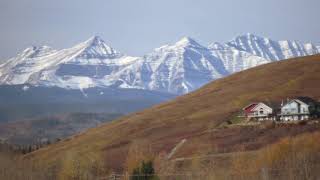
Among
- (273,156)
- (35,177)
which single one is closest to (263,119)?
(273,156)

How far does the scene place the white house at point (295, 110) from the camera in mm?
164750

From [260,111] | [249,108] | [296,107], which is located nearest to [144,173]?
[296,107]

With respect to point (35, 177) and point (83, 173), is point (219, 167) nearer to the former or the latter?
point (83, 173)

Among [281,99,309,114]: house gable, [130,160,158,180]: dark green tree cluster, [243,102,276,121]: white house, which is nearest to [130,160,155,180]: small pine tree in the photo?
[130,160,158,180]: dark green tree cluster

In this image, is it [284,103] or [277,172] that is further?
[284,103]

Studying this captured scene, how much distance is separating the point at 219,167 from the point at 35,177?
30.7m

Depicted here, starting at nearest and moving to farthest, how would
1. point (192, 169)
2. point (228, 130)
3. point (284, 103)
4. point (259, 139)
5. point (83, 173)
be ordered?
point (83, 173) < point (192, 169) < point (259, 139) < point (228, 130) < point (284, 103)

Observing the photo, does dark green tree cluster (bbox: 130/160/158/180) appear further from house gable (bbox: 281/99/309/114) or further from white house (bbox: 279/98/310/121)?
house gable (bbox: 281/99/309/114)

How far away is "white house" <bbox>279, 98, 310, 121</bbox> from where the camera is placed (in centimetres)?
16475

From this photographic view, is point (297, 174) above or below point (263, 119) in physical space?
below

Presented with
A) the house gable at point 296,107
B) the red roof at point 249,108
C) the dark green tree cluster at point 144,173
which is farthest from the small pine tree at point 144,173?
the red roof at point 249,108

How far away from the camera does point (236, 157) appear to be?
126 m

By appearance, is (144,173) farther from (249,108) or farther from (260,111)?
(249,108)

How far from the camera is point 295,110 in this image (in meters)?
166
